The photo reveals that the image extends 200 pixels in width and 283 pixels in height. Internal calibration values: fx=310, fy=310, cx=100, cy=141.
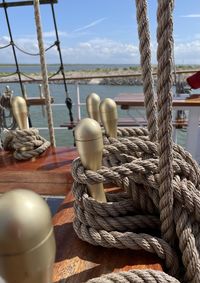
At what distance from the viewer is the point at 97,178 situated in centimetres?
49

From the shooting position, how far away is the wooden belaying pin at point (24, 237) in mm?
216

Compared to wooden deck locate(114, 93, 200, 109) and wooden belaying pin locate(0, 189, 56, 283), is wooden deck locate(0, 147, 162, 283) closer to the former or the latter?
wooden belaying pin locate(0, 189, 56, 283)

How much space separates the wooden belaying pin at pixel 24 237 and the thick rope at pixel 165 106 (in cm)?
25

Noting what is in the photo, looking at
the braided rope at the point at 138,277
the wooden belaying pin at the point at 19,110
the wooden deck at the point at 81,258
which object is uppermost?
the wooden belaying pin at the point at 19,110

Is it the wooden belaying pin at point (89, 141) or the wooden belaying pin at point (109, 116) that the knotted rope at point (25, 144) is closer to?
the wooden belaying pin at point (109, 116)

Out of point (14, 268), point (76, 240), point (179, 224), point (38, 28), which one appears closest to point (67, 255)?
point (76, 240)

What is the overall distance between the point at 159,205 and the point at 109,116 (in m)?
0.35

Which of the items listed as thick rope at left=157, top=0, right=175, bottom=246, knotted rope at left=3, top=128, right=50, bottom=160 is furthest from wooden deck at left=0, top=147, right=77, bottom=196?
thick rope at left=157, top=0, right=175, bottom=246

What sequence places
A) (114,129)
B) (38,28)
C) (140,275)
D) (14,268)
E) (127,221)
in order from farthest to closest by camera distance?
(38,28)
(114,129)
(127,221)
(140,275)
(14,268)

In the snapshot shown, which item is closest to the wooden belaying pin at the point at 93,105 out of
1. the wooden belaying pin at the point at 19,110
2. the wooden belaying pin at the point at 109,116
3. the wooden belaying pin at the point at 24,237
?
the wooden belaying pin at the point at 109,116

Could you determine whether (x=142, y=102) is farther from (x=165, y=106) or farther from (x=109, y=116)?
(x=165, y=106)

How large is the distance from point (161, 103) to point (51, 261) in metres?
0.27

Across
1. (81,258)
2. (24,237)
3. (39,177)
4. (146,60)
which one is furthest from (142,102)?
(24,237)

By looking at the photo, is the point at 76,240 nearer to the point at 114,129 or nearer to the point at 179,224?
the point at 179,224
